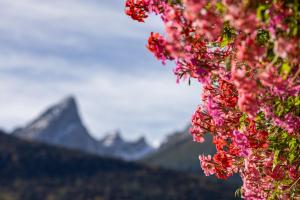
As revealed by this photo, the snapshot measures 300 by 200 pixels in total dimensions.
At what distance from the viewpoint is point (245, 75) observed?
8828 millimetres

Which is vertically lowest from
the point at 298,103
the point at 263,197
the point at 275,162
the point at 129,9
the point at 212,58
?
the point at 263,197

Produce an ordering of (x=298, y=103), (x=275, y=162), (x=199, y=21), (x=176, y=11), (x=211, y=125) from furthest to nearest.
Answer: (x=211, y=125)
(x=275, y=162)
(x=298, y=103)
(x=176, y=11)
(x=199, y=21)

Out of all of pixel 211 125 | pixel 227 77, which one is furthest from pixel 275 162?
pixel 227 77

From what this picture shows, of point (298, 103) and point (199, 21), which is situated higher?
point (199, 21)

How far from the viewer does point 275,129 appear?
1007cm

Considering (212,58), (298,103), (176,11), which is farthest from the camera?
(212,58)

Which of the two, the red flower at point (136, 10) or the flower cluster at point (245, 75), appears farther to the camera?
the red flower at point (136, 10)

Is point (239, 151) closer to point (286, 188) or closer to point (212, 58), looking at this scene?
point (286, 188)

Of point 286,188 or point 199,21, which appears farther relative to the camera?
point 286,188

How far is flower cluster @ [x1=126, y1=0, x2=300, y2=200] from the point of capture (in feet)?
24.3

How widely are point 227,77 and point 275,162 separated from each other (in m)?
2.11

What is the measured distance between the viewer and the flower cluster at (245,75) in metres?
7.41

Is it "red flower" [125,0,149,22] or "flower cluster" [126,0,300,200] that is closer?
"flower cluster" [126,0,300,200]

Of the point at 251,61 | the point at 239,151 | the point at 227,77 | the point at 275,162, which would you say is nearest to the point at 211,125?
the point at 239,151
